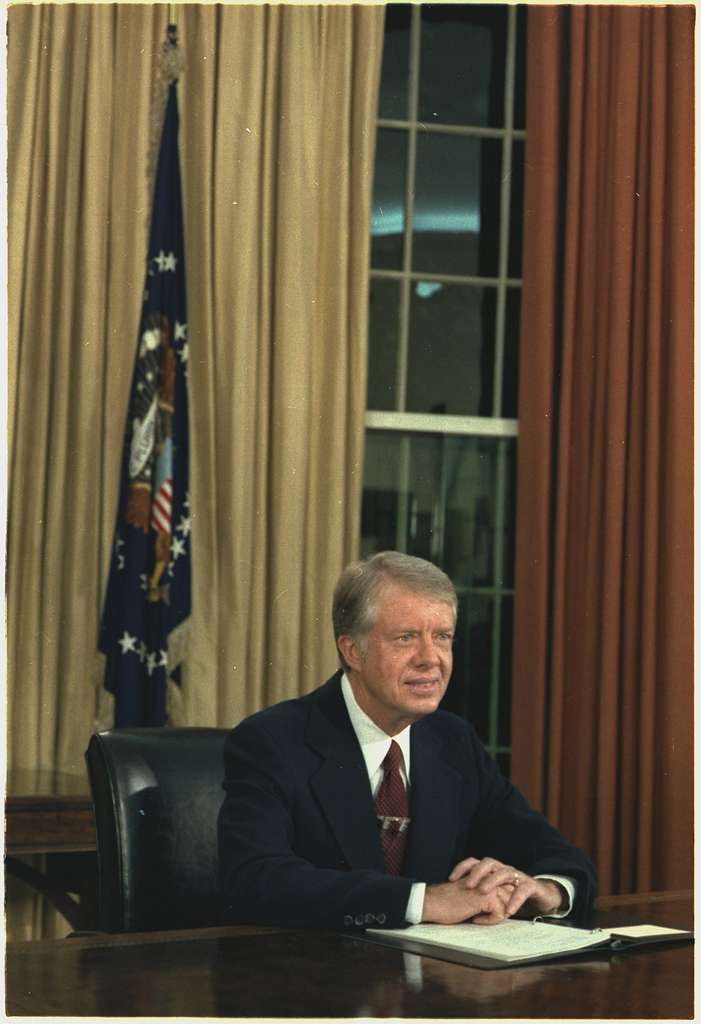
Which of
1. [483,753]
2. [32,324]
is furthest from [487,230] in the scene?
[483,753]

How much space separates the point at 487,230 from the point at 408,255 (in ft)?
1.11

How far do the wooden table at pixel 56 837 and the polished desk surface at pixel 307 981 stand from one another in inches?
72.3

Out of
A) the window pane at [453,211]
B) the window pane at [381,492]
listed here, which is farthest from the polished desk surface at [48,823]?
the window pane at [453,211]

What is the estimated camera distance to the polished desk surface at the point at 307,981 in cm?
186

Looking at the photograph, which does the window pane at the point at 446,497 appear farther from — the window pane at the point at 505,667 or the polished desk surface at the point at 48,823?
the polished desk surface at the point at 48,823

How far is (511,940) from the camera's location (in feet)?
7.53

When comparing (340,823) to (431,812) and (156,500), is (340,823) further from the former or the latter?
(156,500)

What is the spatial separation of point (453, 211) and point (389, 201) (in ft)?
0.87

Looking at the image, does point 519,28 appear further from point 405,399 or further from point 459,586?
point 459,586

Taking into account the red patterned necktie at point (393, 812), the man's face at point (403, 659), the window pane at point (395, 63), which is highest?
the window pane at point (395, 63)

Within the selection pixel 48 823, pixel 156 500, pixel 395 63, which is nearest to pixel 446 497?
pixel 156 500

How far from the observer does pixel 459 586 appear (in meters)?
5.56

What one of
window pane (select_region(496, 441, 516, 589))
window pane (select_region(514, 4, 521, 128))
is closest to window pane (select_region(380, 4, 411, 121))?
window pane (select_region(514, 4, 521, 128))

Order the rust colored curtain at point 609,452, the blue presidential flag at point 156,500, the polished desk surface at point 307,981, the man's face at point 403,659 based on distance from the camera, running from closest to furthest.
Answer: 1. the polished desk surface at point 307,981
2. the man's face at point 403,659
3. the blue presidential flag at point 156,500
4. the rust colored curtain at point 609,452
